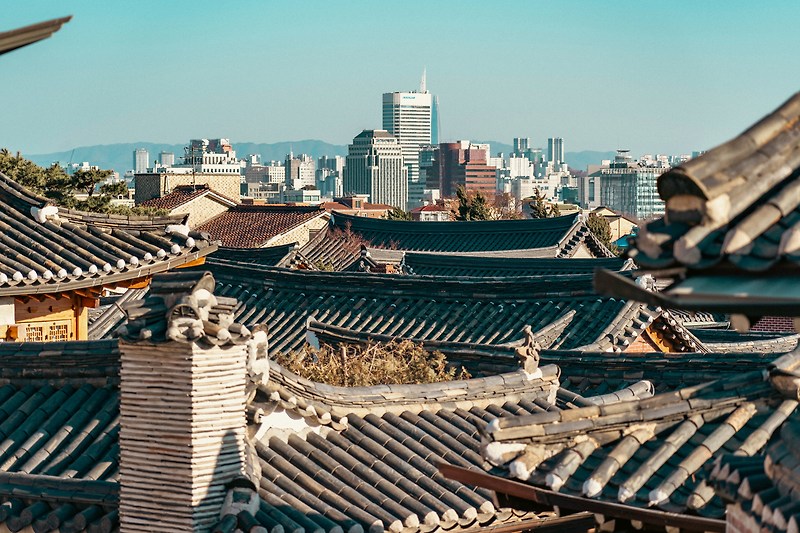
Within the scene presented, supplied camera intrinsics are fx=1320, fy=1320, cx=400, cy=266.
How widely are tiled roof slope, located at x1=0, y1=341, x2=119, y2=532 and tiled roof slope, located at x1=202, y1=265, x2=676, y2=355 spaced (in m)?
8.61

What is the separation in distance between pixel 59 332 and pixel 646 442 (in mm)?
9429

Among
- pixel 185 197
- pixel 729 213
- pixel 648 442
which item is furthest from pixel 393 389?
pixel 185 197

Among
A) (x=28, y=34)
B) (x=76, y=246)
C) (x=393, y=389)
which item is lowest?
(x=393, y=389)

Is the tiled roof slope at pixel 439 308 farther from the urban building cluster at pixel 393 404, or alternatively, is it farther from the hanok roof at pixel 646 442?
the hanok roof at pixel 646 442

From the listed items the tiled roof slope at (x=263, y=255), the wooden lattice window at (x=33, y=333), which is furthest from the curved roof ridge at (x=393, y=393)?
the tiled roof slope at (x=263, y=255)

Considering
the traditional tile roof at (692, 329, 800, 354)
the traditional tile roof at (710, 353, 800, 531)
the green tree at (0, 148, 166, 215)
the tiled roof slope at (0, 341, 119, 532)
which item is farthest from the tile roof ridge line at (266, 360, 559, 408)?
the green tree at (0, 148, 166, 215)

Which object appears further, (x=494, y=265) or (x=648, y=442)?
(x=494, y=265)

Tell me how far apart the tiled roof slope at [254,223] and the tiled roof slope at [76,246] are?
42.2 m

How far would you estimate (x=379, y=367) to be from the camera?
1499 cm

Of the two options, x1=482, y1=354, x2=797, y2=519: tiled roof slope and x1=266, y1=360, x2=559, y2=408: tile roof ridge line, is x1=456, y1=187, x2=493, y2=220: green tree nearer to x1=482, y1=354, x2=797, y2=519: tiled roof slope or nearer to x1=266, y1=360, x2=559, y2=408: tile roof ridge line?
x1=266, y1=360, x2=559, y2=408: tile roof ridge line

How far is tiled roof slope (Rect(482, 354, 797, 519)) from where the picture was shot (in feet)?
23.0

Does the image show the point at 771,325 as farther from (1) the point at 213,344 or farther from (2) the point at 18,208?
(1) the point at 213,344

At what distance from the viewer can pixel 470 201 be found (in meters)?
59.2

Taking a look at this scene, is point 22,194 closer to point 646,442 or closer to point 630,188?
point 646,442
